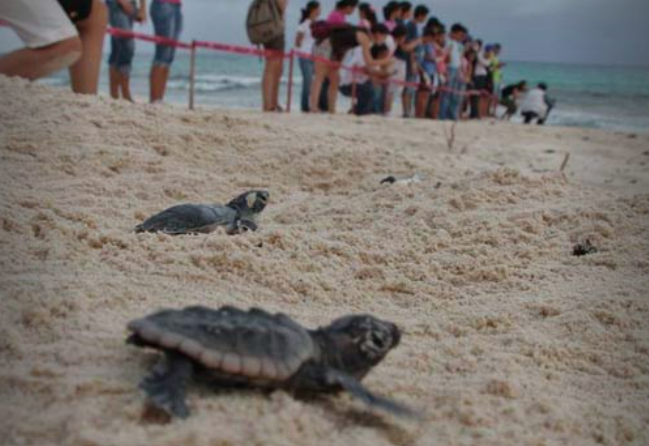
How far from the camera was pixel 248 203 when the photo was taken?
3.34 metres

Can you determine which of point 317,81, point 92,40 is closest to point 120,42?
point 92,40

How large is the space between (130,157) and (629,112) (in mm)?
17779

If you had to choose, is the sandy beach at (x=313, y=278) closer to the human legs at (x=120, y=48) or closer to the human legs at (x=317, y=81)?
the human legs at (x=120, y=48)

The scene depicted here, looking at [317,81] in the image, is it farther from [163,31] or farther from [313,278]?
[313,278]

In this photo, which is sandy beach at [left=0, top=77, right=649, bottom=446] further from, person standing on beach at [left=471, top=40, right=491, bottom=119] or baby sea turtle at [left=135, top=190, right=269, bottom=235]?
person standing on beach at [left=471, top=40, right=491, bottom=119]

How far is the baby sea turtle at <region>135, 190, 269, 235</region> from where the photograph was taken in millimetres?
2781

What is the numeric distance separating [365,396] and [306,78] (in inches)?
302

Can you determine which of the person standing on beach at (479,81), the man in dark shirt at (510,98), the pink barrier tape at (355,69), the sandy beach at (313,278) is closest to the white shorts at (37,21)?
the sandy beach at (313,278)

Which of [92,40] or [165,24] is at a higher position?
[165,24]

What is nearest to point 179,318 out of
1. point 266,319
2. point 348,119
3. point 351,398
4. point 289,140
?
point 266,319

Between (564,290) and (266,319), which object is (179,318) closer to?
(266,319)

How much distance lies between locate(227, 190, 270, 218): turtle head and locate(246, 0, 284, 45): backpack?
4.08m

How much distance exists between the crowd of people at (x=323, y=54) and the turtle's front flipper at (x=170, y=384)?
257cm

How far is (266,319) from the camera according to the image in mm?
1470
